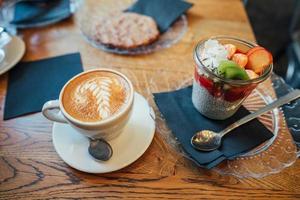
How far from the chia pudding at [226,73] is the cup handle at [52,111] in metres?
0.29

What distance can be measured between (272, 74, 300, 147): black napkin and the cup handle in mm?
495

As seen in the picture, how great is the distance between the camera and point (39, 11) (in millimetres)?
921

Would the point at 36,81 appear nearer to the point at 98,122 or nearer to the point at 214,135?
the point at 98,122

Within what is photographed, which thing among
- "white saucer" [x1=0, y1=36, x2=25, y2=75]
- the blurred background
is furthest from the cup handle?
the blurred background

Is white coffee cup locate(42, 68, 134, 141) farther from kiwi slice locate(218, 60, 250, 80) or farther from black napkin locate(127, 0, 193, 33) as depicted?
black napkin locate(127, 0, 193, 33)

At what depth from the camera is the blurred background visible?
5.61ft

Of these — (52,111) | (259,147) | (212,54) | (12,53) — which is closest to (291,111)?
(259,147)

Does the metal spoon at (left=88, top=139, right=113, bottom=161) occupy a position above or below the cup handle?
below

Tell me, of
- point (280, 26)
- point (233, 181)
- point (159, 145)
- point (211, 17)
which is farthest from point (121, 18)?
point (280, 26)

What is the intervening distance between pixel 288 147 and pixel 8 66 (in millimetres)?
711

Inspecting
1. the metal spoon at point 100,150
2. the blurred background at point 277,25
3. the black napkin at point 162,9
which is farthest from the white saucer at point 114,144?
the blurred background at point 277,25

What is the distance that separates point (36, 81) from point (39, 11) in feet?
1.04

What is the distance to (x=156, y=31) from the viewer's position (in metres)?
0.84

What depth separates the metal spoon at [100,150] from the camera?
0.54 m
